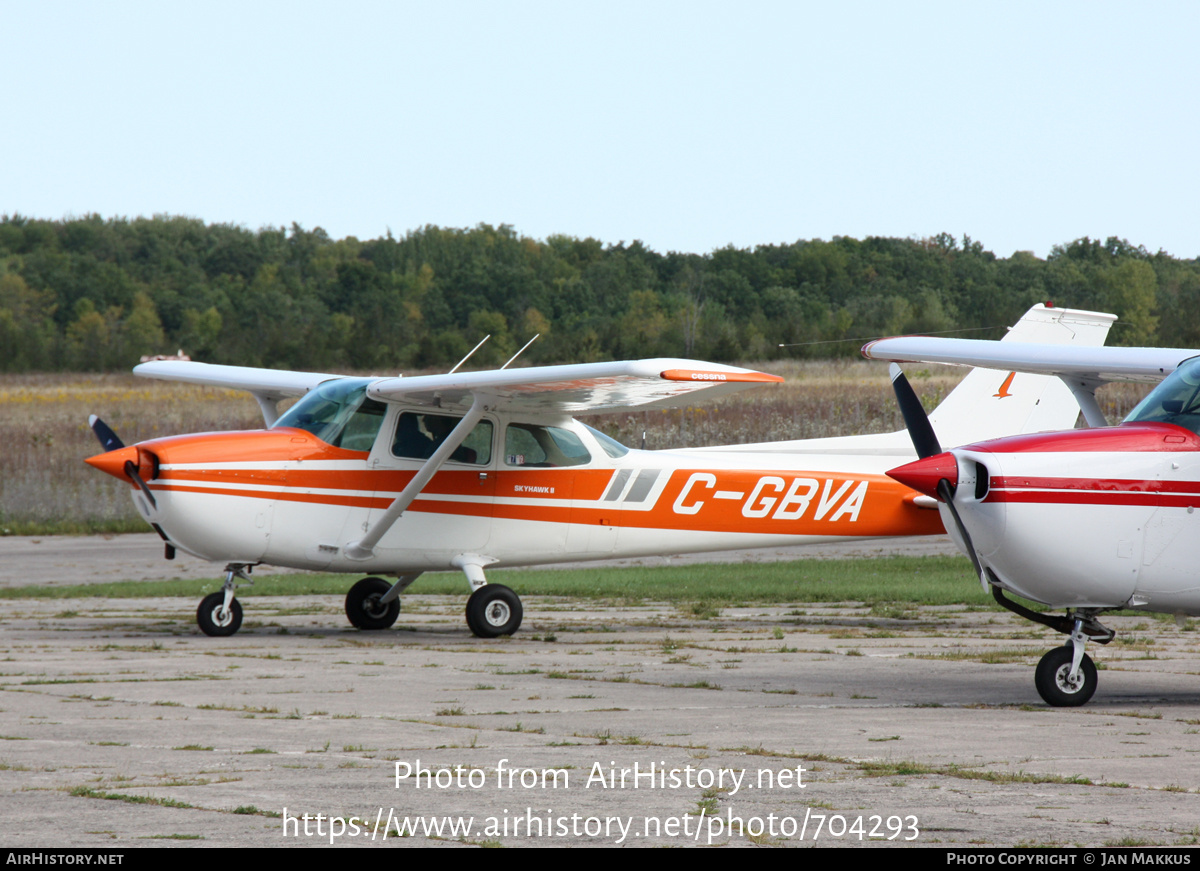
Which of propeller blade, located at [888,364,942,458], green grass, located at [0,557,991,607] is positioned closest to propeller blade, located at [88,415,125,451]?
green grass, located at [0,557,991,607]

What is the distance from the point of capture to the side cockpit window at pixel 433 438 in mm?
12242

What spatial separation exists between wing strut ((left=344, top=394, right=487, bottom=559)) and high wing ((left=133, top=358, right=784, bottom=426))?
0.22 m

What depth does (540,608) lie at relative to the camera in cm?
1448

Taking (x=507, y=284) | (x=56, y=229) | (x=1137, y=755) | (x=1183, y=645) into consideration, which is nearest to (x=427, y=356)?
(x=507, y=284)

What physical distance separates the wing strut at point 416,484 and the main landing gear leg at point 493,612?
1.00 meters

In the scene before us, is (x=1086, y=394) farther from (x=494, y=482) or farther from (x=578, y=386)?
(x=494, y=482)

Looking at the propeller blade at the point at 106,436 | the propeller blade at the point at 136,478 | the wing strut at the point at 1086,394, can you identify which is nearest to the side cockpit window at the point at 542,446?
the propeller blade at the point at 136,478

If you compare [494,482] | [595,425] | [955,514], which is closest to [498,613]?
[494,482]

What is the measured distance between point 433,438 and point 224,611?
2390mm

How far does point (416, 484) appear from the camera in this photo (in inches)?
463

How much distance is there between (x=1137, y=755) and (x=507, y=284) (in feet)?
196

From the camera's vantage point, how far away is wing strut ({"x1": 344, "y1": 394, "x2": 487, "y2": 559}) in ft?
38.5

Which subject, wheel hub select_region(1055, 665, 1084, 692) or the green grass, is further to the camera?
the green grass

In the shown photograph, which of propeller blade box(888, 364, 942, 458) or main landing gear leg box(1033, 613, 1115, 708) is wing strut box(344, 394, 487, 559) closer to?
propeller blade box(888, 364, 942, 458)
